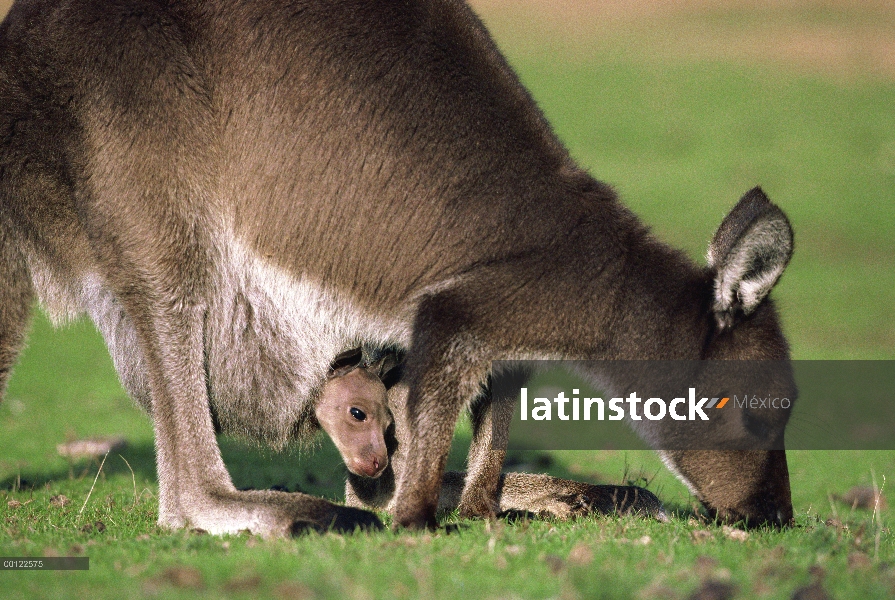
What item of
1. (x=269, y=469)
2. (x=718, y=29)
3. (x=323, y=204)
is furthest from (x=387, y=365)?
(x=718, y=29)

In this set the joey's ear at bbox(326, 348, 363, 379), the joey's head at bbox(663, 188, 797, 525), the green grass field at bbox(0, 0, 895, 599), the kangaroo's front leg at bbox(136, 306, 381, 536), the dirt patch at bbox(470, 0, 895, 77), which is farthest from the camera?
the dirt patch at bbox(470, 0, 895, 77)

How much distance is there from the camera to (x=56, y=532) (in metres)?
4.39

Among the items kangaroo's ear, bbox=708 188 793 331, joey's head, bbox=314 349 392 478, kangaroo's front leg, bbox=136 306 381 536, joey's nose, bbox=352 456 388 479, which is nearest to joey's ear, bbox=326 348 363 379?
joey's head, bbox=314 349 392 478

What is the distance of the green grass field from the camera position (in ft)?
10.5

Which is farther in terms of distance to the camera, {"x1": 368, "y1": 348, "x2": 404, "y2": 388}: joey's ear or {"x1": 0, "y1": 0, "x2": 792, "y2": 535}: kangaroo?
{"x1": 368, "y1": 348, "x2": 404, "y2": 388}: joey's ear

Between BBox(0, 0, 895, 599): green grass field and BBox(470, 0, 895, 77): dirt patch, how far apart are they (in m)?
0.11

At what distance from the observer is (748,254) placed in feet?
13.4

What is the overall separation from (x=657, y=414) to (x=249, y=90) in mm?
2330

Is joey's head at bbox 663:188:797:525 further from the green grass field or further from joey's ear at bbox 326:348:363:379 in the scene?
joey's ear at bbox 326:348:363:379

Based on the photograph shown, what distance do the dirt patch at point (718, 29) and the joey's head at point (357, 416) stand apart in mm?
22808

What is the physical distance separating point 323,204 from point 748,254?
1840mm

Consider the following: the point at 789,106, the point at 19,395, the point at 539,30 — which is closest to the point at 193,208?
the point at 19,395
